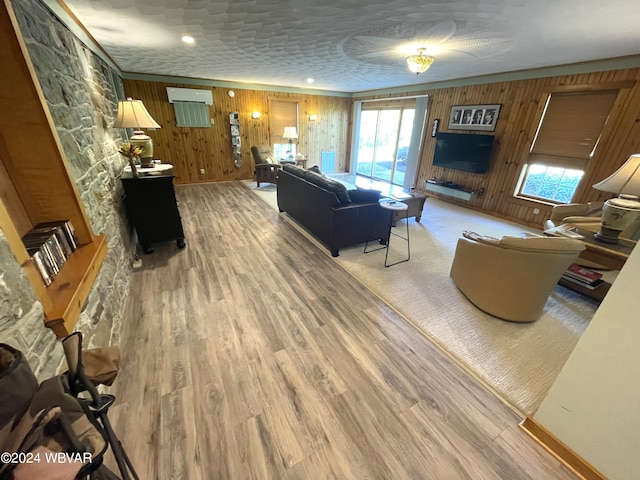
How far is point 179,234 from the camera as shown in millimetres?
3139

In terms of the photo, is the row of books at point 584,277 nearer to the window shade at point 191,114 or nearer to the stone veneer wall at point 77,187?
the stone veneer wall at point 77,187

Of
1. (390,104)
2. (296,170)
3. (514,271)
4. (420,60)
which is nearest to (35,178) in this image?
(296,170)

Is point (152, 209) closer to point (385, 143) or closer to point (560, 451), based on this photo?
point (560, 451)

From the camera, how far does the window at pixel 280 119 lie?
6809 millimetres

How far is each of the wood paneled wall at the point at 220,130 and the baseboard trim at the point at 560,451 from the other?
6.90 metres

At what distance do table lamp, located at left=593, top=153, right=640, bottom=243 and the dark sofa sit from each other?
1916 millimetres

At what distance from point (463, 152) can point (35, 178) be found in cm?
568

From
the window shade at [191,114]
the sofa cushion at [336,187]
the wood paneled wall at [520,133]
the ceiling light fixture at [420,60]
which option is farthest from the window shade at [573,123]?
the window shade at [191,114]

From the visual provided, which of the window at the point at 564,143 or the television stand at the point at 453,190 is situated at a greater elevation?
the window at the point at 564,143

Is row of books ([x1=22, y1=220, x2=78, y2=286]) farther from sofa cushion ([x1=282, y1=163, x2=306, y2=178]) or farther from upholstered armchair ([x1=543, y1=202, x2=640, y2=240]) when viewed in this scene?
upholstered armchair ([x1=543, y1=202, x2=640, y2=240])

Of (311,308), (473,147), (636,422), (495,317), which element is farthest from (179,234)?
(473,147)

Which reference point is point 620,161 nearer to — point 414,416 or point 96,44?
point 414,416

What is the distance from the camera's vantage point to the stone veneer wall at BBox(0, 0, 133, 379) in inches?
33.0

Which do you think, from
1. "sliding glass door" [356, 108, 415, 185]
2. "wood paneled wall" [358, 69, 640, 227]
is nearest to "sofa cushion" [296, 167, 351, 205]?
"wood paneled wall" [358, 69, 640, 227]
